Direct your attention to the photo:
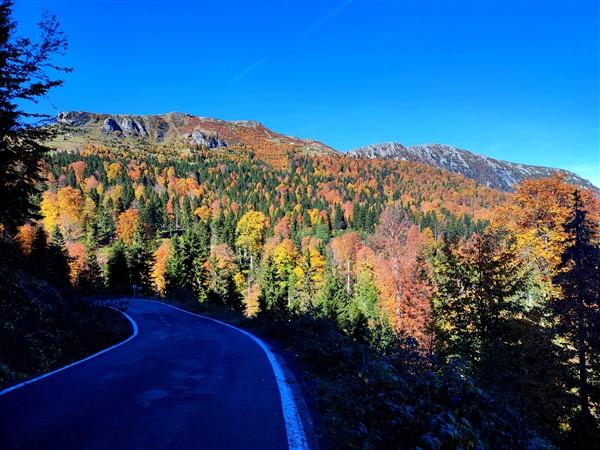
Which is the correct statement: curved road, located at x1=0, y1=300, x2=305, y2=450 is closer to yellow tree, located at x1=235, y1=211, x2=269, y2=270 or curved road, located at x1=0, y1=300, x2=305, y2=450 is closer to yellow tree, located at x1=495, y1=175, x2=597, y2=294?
Answer: yellow tree, located at x1=495, y1=175, x2=597, y2=294

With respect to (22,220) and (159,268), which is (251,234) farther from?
(22,220)

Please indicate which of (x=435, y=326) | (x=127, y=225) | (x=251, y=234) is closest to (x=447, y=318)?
(x=435, y=326)

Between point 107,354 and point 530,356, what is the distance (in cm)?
1520

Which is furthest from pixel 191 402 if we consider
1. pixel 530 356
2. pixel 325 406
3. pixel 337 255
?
pixel 337 255

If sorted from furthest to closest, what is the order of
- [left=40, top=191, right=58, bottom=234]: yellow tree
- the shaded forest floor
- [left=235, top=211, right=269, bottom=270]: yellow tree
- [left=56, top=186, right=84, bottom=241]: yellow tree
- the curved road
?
[left=40, top=191, right=58, bottom=234]: yellow tree < [left=56, top=186, right=84, bottom=241]: yellow tree < [left=235, top=211, right=269, bottom=270]: yellow tree < the shaded forest floor < the curved road

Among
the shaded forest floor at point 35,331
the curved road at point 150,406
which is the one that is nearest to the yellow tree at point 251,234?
the shaded forest floor at point 35,331

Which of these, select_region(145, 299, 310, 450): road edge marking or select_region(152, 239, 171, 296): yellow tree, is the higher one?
select_region(145, 299, 310, 450): road edge marking

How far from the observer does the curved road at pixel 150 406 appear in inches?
162

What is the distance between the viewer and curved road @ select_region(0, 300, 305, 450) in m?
4.12

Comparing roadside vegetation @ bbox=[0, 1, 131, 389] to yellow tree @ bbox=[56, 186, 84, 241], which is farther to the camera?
yellow tree @ bbox=[56, 186, 84, 241]

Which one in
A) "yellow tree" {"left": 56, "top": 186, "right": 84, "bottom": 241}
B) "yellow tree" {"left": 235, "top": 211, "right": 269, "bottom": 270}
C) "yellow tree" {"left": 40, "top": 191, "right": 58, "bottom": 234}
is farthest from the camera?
"yellow tree" {"left": 40, "top": 191, "right": 58, "bottom": 234}

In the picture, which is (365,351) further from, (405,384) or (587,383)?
(587,383)

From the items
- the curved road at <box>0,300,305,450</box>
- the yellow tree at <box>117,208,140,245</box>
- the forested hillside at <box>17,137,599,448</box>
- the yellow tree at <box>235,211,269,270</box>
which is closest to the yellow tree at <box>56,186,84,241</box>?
the yellow tree at <box>117,208,140,245</box>

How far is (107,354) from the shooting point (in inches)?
361
